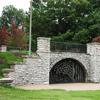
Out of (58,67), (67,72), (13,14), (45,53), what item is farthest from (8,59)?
(13,14)

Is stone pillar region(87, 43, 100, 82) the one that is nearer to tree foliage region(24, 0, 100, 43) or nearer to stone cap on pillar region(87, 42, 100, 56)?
stone cap on pillar region(87, 42, 100, 56)

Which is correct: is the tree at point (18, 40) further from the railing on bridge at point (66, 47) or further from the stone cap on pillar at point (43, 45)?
the stone cap on pillar at point (43, 45)

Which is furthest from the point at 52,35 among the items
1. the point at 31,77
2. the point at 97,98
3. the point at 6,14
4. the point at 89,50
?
the point at 6,14

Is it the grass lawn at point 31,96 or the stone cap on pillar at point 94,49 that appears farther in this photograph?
the stone cap on pillar at point 94,49

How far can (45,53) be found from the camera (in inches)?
924

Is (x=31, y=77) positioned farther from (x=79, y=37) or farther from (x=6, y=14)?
(x=6, y=14)

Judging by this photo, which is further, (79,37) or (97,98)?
(79,37)

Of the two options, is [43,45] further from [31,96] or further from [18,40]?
[18,40]

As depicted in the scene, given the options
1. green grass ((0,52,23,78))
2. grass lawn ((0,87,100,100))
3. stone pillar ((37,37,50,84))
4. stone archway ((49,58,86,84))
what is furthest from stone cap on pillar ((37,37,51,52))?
grass lawn ((0,87,100,100))

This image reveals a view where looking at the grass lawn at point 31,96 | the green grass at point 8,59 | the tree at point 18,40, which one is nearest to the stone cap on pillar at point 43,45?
the green grass at point 8,59

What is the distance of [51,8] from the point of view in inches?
1534

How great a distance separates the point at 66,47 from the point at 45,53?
2.25 meters

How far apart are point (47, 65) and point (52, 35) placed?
55.7 ft

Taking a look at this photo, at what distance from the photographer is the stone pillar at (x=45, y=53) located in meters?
23.3
